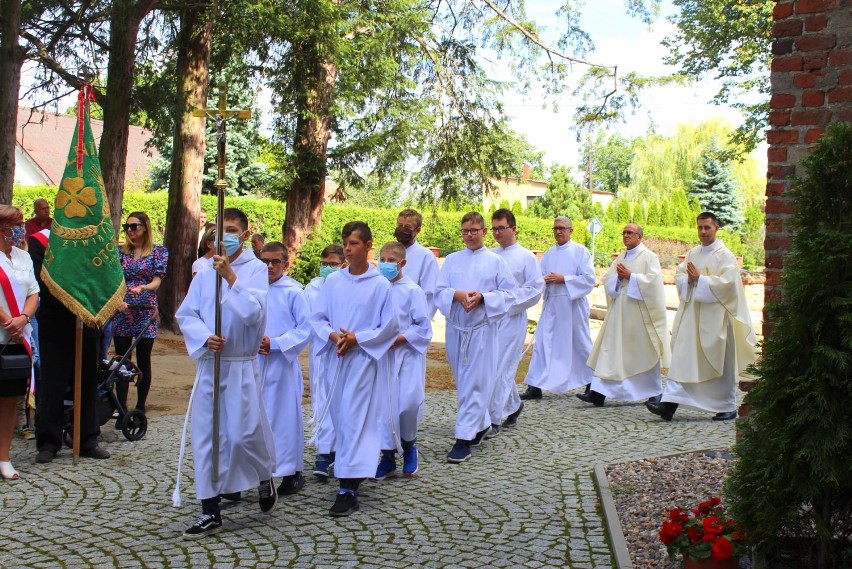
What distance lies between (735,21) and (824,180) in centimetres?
2454

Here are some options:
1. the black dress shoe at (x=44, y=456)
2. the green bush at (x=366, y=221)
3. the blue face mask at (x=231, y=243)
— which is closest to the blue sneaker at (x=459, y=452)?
the blue face mask at (x=231, y=243)

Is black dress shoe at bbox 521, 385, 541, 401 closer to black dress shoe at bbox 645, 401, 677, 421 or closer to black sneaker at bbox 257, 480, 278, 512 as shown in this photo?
black dress shoe at bbox 645, 401, 677, 421

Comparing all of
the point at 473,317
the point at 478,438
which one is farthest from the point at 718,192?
the point at 478,438

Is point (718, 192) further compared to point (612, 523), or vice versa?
point (718, 192)

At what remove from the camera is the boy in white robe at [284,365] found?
699 cm

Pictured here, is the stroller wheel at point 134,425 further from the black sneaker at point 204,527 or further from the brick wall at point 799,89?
the brick wall at point 799,89

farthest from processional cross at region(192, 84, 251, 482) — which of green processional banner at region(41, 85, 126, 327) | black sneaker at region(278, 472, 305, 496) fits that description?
green processional banner at region(41, 85, 126, 327)

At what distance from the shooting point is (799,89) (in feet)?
17.9

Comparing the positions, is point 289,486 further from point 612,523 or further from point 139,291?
point 139,291

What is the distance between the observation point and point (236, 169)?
3938 centimetres

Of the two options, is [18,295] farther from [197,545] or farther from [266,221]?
[266,221]

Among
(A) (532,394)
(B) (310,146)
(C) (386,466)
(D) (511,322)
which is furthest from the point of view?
(B) (310,146)

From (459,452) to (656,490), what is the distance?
180 cm

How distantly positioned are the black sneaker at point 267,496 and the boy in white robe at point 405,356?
1105 millimetres
